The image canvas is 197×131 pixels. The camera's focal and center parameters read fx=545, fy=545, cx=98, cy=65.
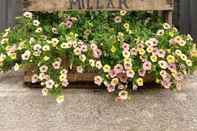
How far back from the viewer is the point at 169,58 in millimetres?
2945

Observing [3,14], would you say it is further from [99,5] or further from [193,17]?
[193,17]

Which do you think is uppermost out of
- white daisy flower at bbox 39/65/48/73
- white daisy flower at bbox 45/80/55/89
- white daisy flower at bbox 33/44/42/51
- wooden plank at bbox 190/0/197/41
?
wooden plank at bbox 190/0/197/41

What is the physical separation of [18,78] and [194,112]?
1103mm

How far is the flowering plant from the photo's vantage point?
9.55ft

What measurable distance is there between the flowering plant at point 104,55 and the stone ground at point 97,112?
9cm

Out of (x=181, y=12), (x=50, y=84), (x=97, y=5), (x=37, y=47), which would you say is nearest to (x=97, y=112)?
(x=50, y=84)

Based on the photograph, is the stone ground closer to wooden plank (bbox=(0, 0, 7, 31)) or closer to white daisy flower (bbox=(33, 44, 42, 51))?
white daisy flower (bbox=(33, 44, 42, 51))

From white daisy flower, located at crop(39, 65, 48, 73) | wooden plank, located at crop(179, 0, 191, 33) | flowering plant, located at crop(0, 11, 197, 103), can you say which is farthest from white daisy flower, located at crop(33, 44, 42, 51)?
wooden plank, located at crop(179, 0, 191, 33)

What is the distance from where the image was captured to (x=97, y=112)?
2.99 meters

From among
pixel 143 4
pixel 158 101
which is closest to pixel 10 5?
pixel 143 4

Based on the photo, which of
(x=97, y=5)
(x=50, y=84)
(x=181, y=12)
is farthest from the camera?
(x=181, y=12)

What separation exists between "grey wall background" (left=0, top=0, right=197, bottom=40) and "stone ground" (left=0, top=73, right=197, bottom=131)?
1210 mm

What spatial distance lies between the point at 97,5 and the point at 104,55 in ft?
1.16

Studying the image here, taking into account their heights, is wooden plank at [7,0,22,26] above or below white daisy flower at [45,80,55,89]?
above
